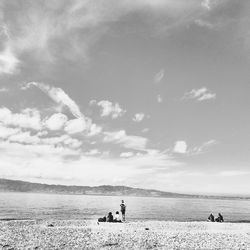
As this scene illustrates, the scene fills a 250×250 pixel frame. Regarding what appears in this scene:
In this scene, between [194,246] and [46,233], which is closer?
[194,246]

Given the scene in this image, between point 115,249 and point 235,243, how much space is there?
917cm

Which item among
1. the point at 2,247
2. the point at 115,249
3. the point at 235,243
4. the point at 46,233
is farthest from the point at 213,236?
the point at 2,247

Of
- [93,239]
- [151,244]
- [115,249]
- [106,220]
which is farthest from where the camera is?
[106,220]

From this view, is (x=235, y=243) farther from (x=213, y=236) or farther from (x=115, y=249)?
(x=115, y=249)

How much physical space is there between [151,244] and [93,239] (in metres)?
4.58

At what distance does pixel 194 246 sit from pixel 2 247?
13093 millimetres

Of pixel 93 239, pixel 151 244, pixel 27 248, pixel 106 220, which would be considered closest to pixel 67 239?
pixel 93 239

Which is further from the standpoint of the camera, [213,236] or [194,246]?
[213,236]

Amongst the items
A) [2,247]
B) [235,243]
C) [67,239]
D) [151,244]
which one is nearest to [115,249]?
[151,244]

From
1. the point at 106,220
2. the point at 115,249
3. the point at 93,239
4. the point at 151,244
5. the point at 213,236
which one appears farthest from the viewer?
the point at 106,220

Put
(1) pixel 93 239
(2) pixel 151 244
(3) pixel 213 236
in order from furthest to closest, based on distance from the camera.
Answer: (3) pixel 213 236
(1) pixel 93 239
(2) pixel 151 244

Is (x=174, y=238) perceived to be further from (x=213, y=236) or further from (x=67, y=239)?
(x=67, y=239)

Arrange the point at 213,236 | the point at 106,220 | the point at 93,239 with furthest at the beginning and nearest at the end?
the point at 106,220 < the point at 213,236 < the point at 93,239

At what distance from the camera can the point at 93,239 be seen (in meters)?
24.5
